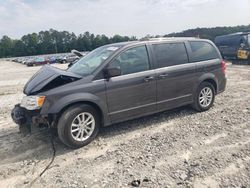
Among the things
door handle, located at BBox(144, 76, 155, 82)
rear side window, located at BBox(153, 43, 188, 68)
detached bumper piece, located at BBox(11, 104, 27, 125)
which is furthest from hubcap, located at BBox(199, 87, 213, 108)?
detached bumper piece, located at BBox(11, 104, 27, 125)

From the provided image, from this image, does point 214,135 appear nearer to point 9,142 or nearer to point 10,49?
point 9,142

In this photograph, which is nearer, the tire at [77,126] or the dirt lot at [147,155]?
the dirt lot at [147,155]

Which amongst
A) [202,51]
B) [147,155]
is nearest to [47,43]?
[202,51]

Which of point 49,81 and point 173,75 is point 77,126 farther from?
point 173,75

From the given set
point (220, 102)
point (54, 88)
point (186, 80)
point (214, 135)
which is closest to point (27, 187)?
point (54, 88)

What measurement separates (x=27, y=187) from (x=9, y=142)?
1.66 m

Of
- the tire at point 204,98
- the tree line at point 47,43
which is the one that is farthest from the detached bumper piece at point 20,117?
the tree line at point 47,43

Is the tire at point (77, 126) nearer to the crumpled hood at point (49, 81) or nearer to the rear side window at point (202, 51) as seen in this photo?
the crumpled hood at point (49, 81)

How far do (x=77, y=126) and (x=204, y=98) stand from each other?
3040mm

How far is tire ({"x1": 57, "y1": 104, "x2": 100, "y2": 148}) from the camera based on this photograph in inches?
151

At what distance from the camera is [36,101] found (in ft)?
12.4

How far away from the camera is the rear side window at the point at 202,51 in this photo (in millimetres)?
5266

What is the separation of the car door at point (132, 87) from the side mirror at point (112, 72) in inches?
4.1

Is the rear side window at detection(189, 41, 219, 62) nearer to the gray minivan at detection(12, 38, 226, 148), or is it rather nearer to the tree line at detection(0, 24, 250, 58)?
the gray minivan at detection(12, 38, 226, 148)
